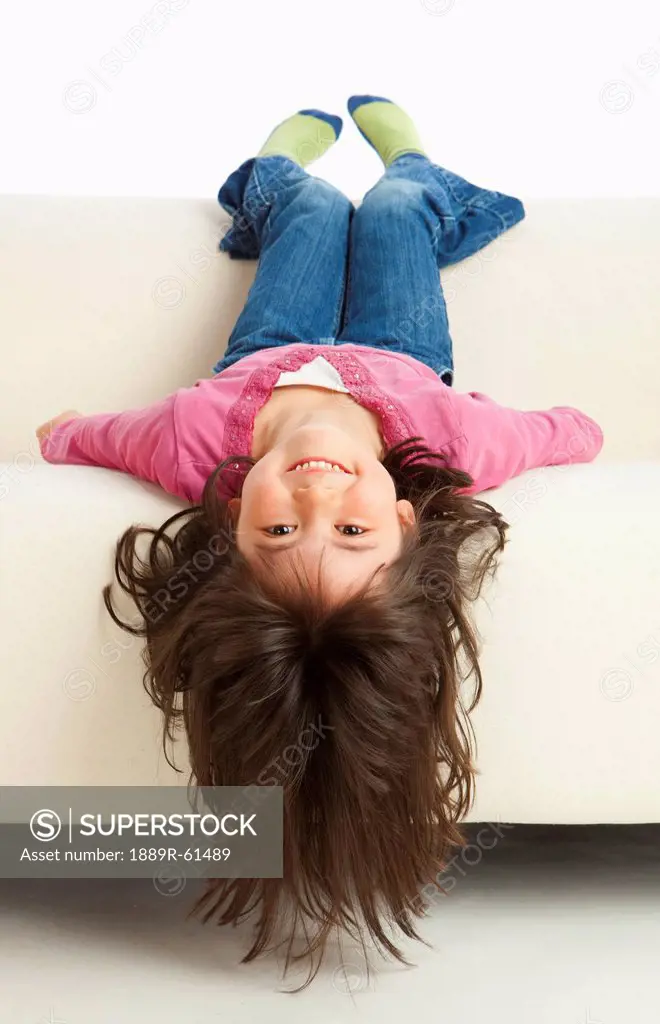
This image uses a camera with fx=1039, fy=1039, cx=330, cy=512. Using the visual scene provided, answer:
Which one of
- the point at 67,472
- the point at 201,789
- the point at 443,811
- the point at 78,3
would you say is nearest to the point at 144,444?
the point at 67,472

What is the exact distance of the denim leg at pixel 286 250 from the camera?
5.68ft

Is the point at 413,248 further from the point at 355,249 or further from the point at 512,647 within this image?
the point at 512,647

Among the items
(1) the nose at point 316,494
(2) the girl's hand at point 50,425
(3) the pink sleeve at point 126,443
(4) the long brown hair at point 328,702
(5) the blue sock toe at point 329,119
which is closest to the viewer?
(4) the long brown hair at point 328,702

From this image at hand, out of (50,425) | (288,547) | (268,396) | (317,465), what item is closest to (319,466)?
(317,465)

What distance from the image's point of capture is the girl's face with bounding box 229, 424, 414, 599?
106 cm

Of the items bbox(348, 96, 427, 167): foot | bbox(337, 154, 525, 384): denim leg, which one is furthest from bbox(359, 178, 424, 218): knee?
bbox(348, 96, 427, 167): foot


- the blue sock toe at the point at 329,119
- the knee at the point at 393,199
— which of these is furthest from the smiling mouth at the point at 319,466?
the blue sock toe at the point at 329,119

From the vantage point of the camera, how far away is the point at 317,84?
2.66m

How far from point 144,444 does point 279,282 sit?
52 cm

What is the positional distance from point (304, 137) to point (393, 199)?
16.0 inches

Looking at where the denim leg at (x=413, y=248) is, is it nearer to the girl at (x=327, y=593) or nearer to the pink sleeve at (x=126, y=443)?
the girl at (x=327, y=593)

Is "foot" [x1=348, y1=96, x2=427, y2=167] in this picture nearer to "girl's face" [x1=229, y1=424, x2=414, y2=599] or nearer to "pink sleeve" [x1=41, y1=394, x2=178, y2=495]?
"pink sleeve" [x1=41, y1=394, x2=178, y2=495]

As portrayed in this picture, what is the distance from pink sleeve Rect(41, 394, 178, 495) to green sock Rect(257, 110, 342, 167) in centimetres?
83

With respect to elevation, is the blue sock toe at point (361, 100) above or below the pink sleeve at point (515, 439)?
above
